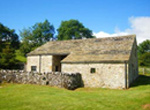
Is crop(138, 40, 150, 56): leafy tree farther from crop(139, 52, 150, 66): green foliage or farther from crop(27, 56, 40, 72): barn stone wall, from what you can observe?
crop(27, 56, 40, 72): barn stone wall

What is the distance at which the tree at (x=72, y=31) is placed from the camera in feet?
205

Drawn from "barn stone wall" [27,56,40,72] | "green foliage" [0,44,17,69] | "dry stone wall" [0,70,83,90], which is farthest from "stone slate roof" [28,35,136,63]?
"green foliage" [0,44,17,69]

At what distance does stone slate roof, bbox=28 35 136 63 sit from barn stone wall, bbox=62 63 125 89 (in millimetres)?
717

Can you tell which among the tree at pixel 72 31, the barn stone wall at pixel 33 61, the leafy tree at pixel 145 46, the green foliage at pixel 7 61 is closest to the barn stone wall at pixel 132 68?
the barn stone wall at pixel 33 61

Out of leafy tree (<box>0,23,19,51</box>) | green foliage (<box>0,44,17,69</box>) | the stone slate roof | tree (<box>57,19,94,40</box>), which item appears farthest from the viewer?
tree (<box>57,19,94,40</box>)

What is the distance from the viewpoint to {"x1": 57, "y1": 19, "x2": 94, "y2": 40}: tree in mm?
62469

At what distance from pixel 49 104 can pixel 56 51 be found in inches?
608

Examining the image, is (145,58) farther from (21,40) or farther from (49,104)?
(49,104)

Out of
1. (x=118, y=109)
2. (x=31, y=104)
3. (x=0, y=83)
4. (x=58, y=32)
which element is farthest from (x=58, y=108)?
(x=58, y=32)

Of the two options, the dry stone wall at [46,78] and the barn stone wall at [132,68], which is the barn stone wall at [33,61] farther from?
the barn stone wall at [132,68]

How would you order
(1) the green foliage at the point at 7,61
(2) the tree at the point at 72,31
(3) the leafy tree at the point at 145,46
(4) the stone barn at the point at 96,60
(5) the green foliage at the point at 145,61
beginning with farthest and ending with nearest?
(3) the leafy tree at the point at 145,46, (2) the tree at the point at 72,31, (5) the green foliage at the point at 145,61, (1) the green foliage at the point at 7,61, (4) the stone barn at the point at 96,60

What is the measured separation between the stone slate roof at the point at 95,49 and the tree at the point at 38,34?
1296 inches

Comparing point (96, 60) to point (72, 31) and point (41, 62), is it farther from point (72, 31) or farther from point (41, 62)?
point (72, 31)

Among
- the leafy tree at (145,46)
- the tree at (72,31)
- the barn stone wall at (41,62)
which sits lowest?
the barn stone wall at (41,62)
